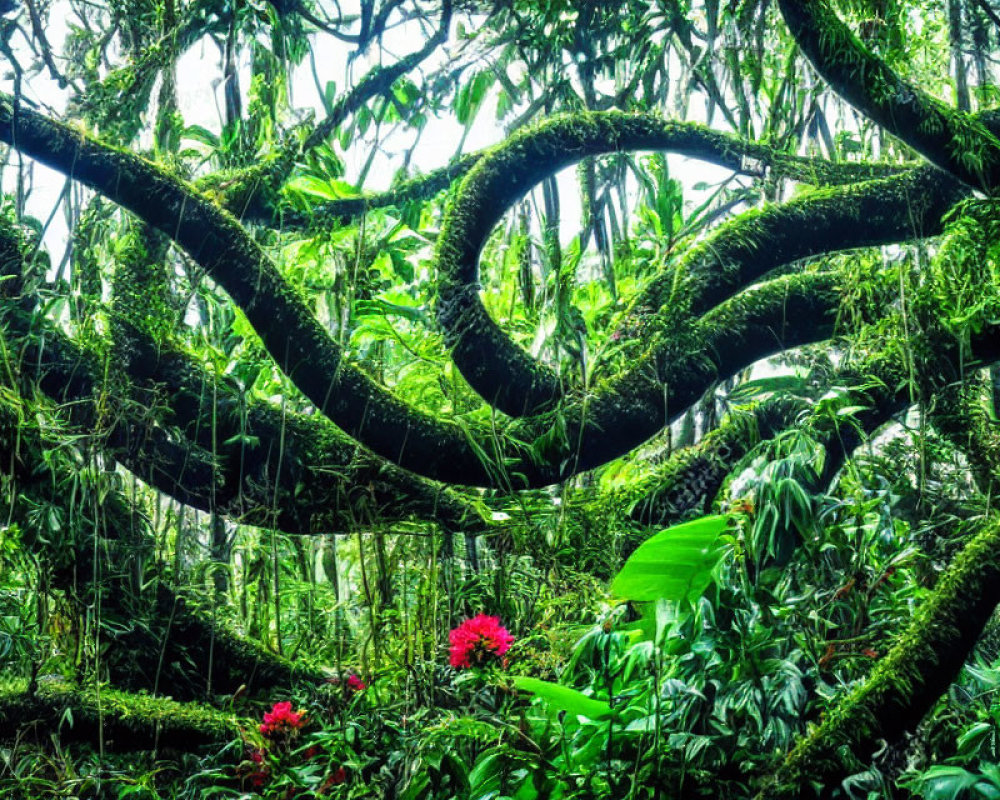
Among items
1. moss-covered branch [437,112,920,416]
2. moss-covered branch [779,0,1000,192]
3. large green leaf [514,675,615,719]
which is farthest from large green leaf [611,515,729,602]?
moss-covered branch [779,0,1000,192]

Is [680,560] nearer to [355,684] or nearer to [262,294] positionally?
[355,684]

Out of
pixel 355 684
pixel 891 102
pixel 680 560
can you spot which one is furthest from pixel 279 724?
pixel 891 102

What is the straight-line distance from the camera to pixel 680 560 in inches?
84.9

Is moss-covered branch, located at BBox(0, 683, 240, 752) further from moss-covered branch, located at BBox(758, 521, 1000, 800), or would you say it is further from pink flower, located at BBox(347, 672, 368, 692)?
moss-covered branch, located at BBox(758, 521, 1000, 800)

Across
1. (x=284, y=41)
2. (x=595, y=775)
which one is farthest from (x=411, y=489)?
(x=284, y=41)

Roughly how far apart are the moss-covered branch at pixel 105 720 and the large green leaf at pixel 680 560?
4.16 feet

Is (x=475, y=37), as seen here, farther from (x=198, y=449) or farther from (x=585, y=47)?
(x=198, y=449)

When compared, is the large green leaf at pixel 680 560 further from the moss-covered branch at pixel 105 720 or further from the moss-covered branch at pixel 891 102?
the moss-covered branch at pixel 891 102

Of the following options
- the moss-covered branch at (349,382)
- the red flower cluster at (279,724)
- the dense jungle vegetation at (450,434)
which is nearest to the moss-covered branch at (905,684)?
the dense jungle vegetation at (450,434)

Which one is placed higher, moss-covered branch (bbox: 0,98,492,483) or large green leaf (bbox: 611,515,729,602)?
moss-covered branch (bbox: 0,98,492,483)

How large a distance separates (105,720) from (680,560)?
5.64ft

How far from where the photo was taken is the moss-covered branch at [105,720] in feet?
8.75

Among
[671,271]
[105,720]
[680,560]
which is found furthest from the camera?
[671,271]

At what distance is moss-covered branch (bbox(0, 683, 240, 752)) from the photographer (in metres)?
2.67
